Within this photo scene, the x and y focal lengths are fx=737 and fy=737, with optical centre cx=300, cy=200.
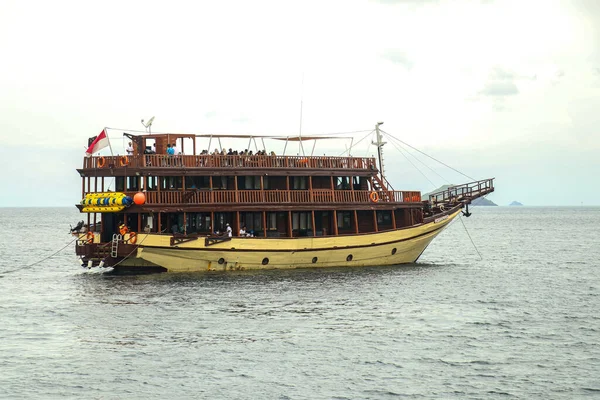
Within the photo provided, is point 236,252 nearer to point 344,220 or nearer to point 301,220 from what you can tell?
point 301,220

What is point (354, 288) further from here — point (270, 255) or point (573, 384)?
point (573, 384)

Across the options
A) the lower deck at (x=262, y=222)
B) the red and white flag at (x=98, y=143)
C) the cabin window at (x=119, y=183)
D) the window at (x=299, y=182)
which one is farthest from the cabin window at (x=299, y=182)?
the red and white flag at (x=98, y=143)

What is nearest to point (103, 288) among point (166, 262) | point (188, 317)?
point (166, 262)

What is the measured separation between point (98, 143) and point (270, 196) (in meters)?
8.55

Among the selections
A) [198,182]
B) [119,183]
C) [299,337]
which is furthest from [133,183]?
[299,337]

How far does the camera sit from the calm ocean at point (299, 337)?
59.4 ft

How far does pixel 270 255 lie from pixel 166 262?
4913mm

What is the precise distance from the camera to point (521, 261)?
4916cm

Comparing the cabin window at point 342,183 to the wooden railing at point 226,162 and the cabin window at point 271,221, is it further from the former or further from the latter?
the cabin window at point 271,221

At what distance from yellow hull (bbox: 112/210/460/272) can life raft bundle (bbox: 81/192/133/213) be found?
181 cm

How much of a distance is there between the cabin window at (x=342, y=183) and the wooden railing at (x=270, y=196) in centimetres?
90

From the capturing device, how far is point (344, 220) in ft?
126

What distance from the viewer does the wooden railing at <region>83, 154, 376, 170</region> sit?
34531 millimetres

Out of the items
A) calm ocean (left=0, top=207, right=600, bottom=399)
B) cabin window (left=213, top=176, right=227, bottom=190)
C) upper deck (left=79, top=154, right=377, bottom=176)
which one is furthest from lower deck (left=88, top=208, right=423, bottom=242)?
calm ocean (left=0, top=207, right=600, bottom=399)
